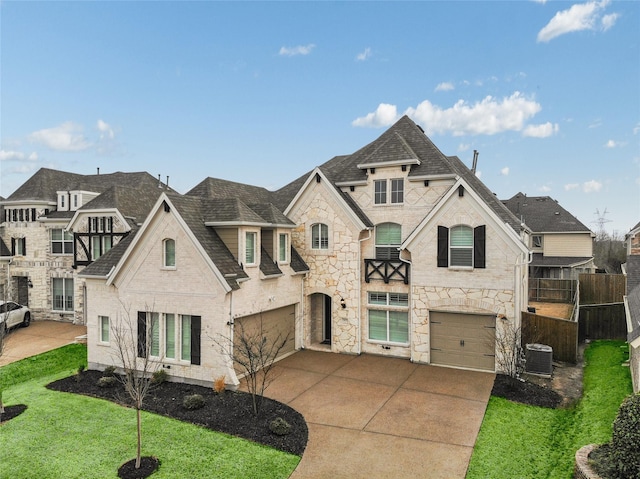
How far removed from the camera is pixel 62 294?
25703 millimetres

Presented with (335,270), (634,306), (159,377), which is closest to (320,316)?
(335,270)

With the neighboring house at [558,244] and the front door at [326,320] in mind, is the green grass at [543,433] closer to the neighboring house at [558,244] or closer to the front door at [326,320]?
the front door at [326,320]

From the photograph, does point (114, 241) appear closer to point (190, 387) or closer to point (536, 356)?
point (190, 387)

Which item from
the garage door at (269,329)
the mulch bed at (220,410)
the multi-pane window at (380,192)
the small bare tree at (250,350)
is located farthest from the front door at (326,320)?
the mulch bed at (220,410)

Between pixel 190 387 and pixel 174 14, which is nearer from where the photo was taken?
pixel 190 387

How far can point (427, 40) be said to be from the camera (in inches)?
730

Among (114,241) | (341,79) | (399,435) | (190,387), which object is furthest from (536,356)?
(114,241)

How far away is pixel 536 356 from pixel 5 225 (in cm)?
3222

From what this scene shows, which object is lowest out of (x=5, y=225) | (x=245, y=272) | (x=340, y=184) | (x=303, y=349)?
(x=303, y=349)

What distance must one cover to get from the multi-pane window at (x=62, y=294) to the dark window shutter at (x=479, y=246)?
79.4 feet

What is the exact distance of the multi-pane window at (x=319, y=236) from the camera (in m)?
19.2

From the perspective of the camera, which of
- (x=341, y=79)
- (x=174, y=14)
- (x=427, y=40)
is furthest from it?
(x=341, y=79)

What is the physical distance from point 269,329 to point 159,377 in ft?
14.9

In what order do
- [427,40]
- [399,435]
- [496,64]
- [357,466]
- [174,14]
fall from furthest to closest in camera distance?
1. [496,64]
2. [427,40]
3. [174,14]
4. [399,435]
5. [357,466]
